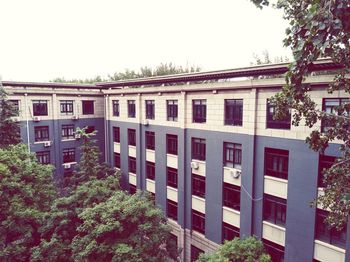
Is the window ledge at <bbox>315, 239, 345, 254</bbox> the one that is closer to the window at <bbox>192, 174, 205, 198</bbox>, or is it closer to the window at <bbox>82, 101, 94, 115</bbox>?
the window at <bbox>192, 174, 205, 198</bbox>

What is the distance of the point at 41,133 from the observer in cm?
2614

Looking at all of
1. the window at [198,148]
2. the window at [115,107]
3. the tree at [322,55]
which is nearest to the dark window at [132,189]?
the window at [115,107]

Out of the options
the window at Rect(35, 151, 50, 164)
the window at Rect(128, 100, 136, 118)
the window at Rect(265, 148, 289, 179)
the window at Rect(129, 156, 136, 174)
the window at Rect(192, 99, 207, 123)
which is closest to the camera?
the window at Rect(265, 148, 289, 179)

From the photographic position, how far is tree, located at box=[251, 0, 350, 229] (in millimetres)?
5324

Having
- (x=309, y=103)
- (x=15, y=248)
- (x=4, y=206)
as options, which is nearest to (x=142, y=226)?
(x=15, y=248)

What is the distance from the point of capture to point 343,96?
11.4m

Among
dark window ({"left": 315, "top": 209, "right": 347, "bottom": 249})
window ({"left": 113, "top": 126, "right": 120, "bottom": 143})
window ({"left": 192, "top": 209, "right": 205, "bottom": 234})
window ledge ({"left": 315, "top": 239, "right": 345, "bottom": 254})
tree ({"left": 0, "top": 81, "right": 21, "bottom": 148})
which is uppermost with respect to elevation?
tree ({"left": 0, "top": 81, "right": 21, "bottom": 148})

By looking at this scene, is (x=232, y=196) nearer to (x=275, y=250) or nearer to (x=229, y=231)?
(x=229, y=231)

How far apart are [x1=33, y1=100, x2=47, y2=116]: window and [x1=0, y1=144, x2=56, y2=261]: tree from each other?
10571mm

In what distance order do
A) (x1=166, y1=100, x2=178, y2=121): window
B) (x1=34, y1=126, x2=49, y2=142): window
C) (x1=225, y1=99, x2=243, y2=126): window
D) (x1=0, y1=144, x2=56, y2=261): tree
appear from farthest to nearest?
(x1=34, y1=126, x2=49, y2=142): window, (x1=166, y1=100, x2=178, y2=121): window, (x1=225, y1=99, x2=243, y2=126): window, (x1=0, y1=144, x2=56, y2=261): tree

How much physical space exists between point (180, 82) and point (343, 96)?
37.2ft

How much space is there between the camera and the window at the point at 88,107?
28578 mm

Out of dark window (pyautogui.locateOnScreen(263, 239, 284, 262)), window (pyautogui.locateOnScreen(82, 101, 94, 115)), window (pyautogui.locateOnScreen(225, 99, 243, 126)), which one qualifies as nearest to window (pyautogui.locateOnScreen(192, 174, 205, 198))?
window (pyautogui.locateOnScreen(225, 99, 243, 126))

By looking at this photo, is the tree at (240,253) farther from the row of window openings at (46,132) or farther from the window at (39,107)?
the window at (39,107)
